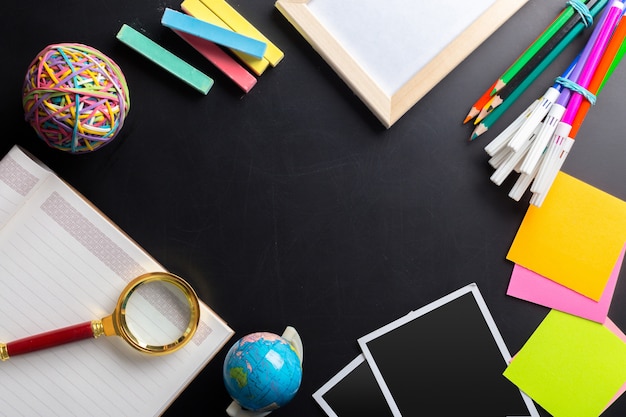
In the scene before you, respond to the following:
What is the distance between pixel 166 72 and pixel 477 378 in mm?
501

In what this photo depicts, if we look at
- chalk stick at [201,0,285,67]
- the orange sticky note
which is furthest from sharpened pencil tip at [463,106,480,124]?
chalk stick at [201,0,285,67]

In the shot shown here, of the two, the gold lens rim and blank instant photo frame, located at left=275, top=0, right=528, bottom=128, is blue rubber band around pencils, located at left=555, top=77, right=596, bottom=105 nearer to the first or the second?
blank instant photo frame, located at left=275, top=0, right=528, bottom=128

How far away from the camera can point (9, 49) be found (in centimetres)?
74

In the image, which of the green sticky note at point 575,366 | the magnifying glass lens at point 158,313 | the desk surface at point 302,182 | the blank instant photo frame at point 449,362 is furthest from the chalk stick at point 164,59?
the green sticky note at point 575,366

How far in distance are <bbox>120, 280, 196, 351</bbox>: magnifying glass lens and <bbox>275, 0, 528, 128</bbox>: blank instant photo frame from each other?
304 mm

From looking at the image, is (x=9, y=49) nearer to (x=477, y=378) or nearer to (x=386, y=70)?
(x=386, y=70)

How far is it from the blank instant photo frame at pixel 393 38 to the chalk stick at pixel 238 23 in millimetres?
38

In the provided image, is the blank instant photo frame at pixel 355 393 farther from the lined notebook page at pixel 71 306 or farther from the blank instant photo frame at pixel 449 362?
the lined notebook page at pixel 71 306

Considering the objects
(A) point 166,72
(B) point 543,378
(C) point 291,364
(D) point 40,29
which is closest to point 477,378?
(B) point 543,378

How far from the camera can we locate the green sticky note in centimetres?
79

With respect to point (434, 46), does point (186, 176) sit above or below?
below

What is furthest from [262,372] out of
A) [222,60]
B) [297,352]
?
[222,60]

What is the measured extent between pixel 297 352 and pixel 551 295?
1.00 ft

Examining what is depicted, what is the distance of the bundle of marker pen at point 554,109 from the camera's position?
748mm
